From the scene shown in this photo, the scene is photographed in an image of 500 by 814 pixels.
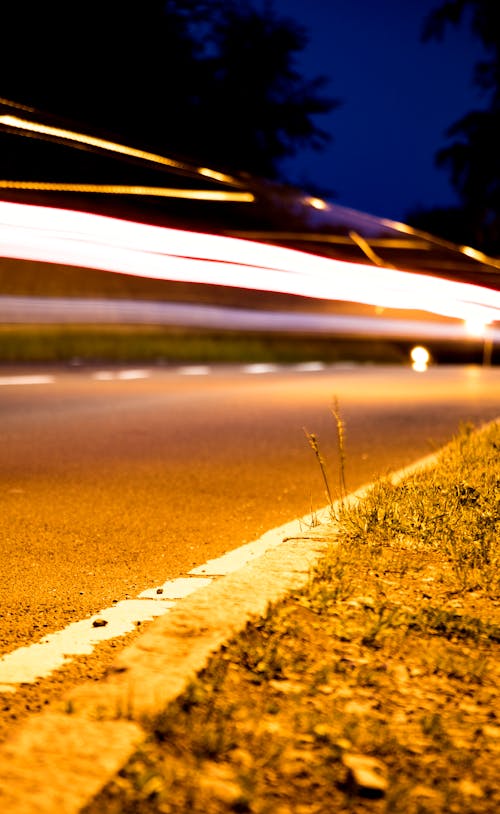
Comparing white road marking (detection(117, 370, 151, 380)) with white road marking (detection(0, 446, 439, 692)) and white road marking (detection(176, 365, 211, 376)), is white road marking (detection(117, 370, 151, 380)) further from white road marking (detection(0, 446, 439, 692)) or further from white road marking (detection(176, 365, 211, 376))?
white road marking (detection(0, 446, 439, 692))

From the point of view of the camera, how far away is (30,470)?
1013cm

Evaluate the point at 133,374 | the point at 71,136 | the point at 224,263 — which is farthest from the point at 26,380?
the point at 71,136

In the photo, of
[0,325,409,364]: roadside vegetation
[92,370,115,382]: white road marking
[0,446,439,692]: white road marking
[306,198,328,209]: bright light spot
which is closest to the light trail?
[306,198,328,209]: bright light spot

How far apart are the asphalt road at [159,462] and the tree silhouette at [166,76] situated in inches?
512

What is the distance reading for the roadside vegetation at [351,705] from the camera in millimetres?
3486

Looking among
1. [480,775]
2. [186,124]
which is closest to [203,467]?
[480,775]

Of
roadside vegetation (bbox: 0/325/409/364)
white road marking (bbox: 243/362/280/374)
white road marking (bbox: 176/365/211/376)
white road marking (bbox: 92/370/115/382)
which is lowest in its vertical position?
white road marking (bbox: 92/370/115/382)

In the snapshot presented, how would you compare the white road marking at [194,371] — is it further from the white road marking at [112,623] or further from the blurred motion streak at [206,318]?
the white road marking at [112,623]

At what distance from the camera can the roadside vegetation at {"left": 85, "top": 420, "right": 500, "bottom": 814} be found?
11.4 ft

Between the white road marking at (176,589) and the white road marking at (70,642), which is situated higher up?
the white road marking at (176,589)

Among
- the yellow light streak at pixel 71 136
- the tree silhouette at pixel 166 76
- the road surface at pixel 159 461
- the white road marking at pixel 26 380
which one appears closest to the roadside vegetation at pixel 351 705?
the road surface at pixel 159 461

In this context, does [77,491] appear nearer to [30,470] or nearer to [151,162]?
[30,470]

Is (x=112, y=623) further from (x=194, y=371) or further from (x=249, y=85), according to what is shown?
(x=249, y=85)

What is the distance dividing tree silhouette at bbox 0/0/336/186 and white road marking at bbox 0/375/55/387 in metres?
12.0
